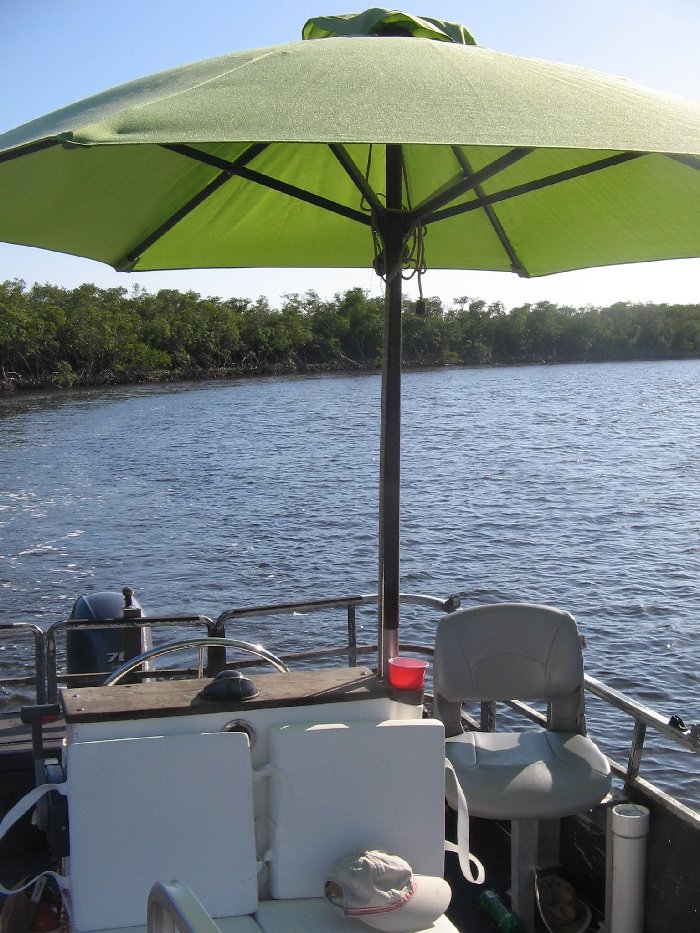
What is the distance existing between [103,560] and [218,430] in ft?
69.3

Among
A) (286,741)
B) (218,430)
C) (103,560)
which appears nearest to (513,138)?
(286,741)

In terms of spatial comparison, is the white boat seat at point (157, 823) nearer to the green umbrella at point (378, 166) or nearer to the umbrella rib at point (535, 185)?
the green umbrella at point (378, 166)

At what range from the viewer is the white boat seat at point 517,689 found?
320cm

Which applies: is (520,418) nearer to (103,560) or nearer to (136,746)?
(103,560)

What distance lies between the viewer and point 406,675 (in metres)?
2.61

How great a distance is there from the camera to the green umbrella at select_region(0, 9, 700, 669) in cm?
197

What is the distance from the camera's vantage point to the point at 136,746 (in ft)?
7.80

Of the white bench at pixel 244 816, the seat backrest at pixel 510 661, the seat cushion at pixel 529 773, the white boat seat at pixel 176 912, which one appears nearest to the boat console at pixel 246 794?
the white bench at pixel 244 816

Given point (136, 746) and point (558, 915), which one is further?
point (558, 915)

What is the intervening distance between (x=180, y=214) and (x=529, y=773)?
2.38m

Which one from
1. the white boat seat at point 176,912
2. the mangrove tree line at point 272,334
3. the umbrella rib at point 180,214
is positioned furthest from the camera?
the mangrove tree line at point 272,334

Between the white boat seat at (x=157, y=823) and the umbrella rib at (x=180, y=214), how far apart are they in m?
1.91

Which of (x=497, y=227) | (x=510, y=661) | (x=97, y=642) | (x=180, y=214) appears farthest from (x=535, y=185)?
(x=97, y=642)

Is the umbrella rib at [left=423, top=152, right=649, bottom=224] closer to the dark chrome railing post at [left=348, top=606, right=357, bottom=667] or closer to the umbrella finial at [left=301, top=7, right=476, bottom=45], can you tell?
the umbrella finial at [left=301, top=7, right=476, bottom=45]
